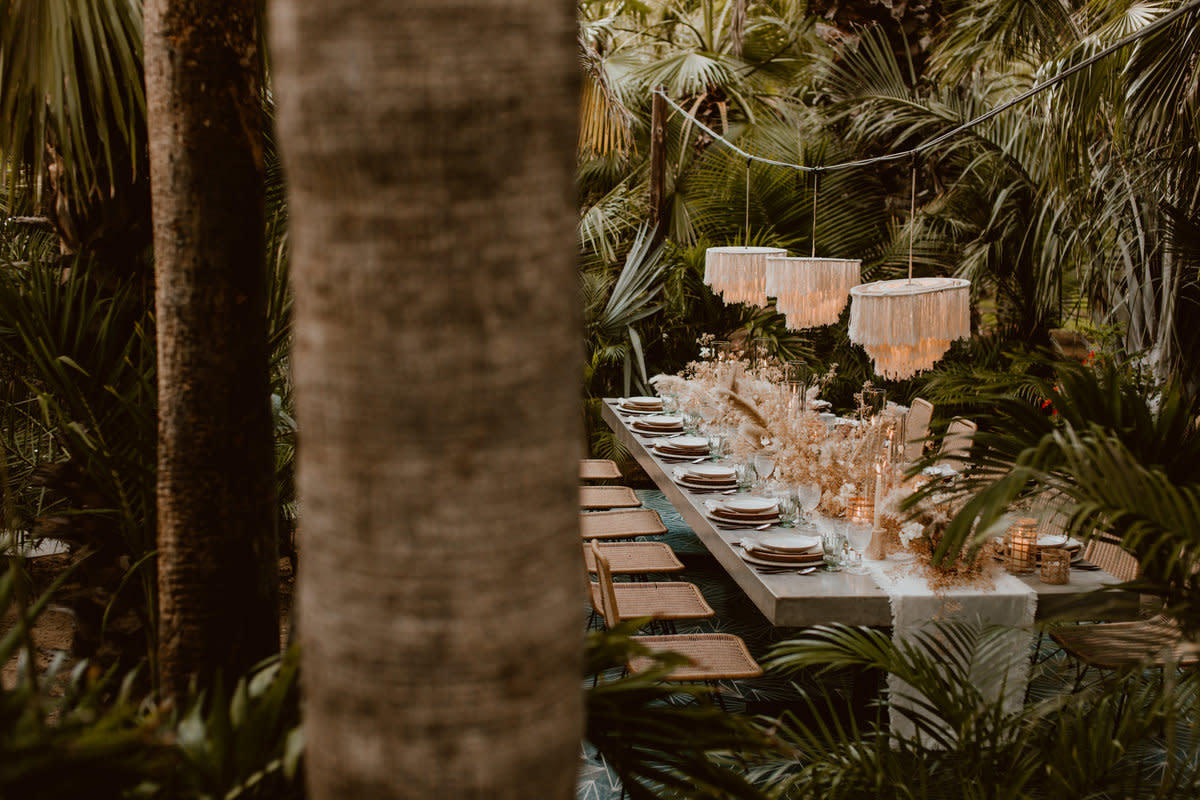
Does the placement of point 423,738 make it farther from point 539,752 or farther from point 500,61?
point 500,61

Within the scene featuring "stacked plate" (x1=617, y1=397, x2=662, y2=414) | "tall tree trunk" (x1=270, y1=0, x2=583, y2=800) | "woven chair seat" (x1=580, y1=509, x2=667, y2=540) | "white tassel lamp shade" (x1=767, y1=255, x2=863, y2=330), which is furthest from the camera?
"stacked plate" (x1=617, y1=397, x2=662, y2=414)

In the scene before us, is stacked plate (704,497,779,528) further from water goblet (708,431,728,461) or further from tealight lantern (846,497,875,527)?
water goblet (708,431,728,461)

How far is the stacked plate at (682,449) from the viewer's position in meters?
4.57

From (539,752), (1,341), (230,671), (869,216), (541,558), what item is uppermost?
(869,216)

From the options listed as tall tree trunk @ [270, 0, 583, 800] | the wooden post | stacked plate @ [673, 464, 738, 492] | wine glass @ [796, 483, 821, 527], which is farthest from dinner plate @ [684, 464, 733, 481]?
tall tree trunk @ [270, 0, 583, 800]

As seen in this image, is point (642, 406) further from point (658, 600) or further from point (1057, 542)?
point (1057, 542)

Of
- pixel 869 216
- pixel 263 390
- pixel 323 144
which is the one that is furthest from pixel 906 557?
pixel 869 216

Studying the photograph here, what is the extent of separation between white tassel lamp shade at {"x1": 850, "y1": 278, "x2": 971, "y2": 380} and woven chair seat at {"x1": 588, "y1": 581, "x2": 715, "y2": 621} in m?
1.08

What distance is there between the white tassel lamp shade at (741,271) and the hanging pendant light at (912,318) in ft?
4.56

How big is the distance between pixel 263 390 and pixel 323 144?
115 centimetres

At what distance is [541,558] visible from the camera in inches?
31.4

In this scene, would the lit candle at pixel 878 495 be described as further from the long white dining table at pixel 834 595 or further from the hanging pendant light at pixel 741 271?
the hanging pendant light at pixel 741 271

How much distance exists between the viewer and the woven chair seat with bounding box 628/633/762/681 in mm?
2951

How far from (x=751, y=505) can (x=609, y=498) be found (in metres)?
1.49
